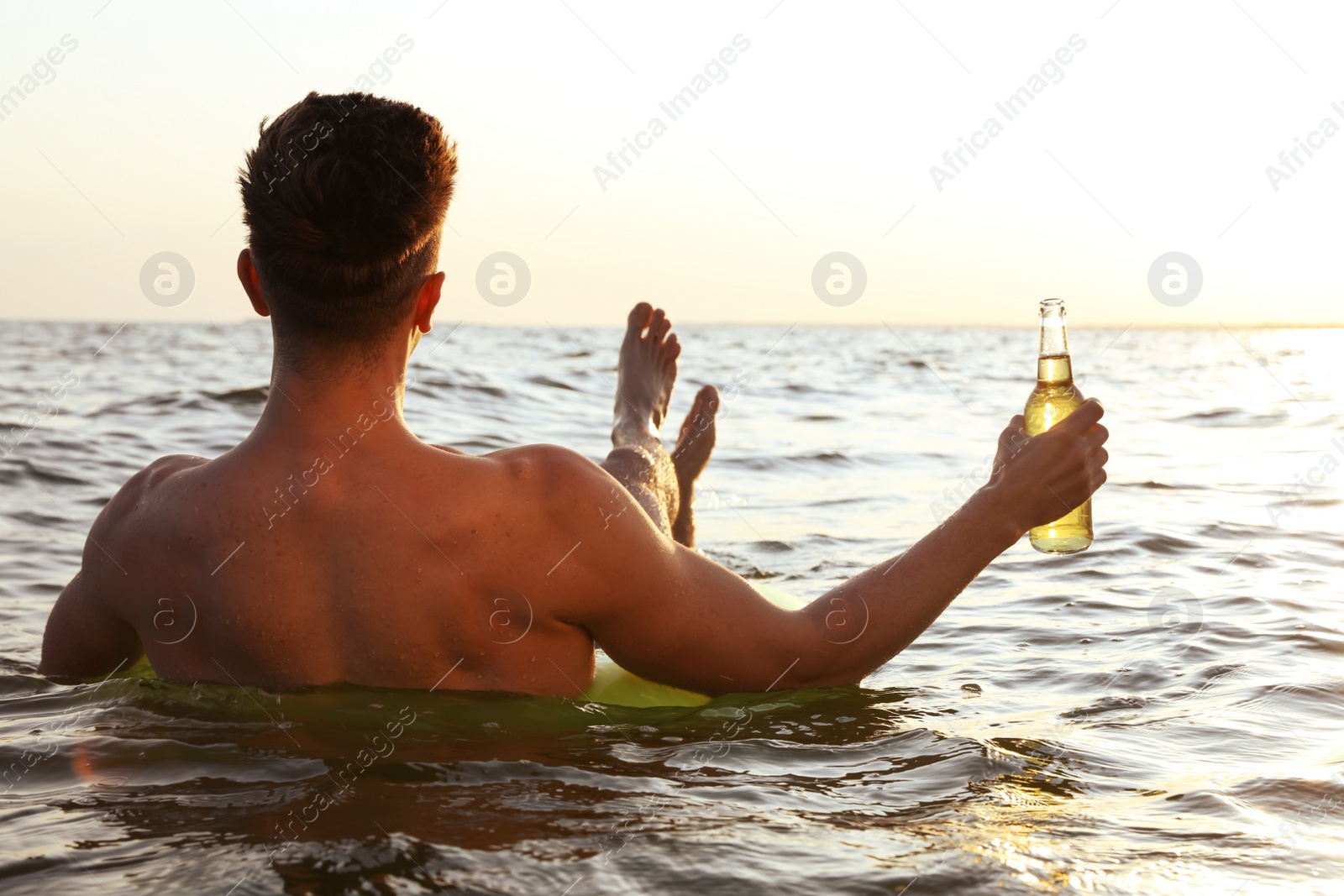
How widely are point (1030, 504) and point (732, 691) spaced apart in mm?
816

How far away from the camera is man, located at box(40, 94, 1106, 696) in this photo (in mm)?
2312

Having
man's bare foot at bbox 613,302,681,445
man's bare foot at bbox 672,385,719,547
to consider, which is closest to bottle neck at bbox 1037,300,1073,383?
man's bare foot at bbox 613,302,681,445

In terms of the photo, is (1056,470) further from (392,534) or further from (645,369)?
(645,369)

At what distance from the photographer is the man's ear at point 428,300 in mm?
2453

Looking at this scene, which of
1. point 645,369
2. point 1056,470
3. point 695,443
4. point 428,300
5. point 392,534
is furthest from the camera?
point 695,443

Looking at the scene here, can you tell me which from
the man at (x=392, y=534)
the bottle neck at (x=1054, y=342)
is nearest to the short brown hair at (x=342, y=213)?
the man at (x=392, y=534)

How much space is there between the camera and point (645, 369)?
5.21 metres

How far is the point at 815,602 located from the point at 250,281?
4.83 feet

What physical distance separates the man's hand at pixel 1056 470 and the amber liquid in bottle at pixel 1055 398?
0.44m

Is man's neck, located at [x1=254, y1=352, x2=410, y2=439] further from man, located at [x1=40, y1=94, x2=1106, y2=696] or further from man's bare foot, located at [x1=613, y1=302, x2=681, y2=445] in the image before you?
man's bare foot, located at [x1=613, y1=302, x2=681, y2=445]

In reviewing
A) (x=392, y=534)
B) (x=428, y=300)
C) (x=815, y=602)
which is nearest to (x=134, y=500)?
(x=392, y=534)

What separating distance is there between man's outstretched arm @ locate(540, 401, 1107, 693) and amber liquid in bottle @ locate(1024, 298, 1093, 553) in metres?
0.47

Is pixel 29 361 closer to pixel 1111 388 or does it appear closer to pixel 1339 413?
pixel 1111 388

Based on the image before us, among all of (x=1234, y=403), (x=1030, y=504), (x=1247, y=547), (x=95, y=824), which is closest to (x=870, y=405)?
(x=1234, y=403)
